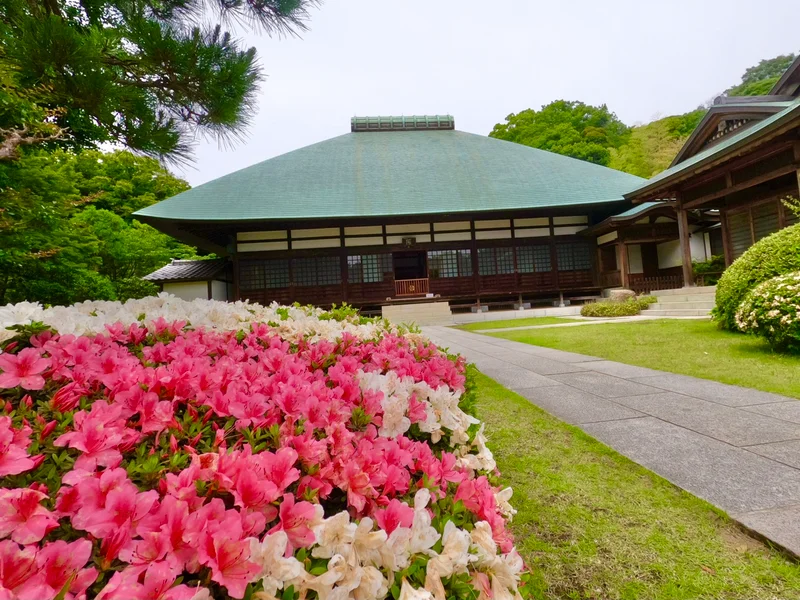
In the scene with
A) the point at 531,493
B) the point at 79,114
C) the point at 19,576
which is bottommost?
the point at 531,493

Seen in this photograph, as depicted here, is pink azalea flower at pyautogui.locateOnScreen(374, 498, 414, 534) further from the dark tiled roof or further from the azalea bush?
the dark tiled roof

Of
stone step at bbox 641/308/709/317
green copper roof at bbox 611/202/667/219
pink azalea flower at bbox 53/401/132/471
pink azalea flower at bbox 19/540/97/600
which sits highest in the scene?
green copper roof at bbox 611/202/667/219

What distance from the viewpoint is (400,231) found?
15.3m

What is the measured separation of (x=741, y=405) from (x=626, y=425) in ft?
3.17

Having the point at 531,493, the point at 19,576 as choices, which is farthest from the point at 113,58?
the point at 531,493

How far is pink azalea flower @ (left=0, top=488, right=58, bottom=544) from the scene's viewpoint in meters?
0.57

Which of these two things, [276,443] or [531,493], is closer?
[276,443]

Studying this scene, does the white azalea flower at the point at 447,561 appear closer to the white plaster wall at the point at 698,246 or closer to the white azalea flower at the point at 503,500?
the white azalea flower at the point at 503,500

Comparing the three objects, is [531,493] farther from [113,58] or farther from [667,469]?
[113,58]

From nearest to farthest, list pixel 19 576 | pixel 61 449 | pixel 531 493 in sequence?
pixel 19 576, pixel 61 449, pixel 531 493

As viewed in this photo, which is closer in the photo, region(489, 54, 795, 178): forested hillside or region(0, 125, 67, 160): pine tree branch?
region(0, 125, 67, 160): pine tree branch

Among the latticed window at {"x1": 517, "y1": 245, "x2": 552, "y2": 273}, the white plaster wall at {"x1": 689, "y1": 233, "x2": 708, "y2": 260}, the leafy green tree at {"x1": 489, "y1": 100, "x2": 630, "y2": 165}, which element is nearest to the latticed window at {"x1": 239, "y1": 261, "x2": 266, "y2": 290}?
the latticed window at {"x1": 517, "y1": 245, "x2": 552, "y2": 273}

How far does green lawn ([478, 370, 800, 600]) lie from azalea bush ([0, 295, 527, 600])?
22.9 inches

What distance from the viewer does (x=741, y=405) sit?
2.90m
